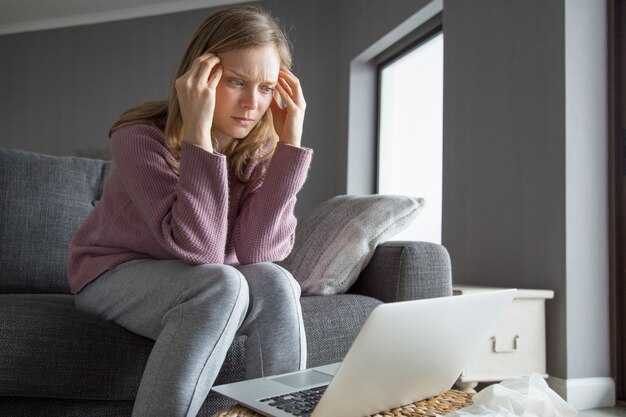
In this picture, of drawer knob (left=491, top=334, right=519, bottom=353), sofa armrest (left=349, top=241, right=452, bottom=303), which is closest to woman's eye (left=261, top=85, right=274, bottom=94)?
sofa armrest (left=349, top=241, right=452, bottom=303)

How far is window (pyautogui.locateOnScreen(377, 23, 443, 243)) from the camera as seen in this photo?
3.13 m

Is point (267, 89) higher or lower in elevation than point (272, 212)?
higher

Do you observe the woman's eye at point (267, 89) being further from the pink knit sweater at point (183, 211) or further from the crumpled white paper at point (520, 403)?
the crumpled white paper at point (520, 403)

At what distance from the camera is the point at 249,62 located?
1.18 metres

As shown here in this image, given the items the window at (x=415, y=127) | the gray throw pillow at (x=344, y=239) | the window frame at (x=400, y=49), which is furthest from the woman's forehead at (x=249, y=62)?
the window frame at (x=400, y=49)

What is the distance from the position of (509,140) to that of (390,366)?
1.85 meters

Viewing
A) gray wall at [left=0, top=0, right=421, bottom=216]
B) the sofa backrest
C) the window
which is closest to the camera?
the sofa backrest

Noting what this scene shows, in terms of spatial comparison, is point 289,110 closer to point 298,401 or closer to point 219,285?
point 219,285

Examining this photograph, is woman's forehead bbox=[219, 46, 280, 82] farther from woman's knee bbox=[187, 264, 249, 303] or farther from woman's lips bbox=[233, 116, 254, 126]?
woman's knee bbox=[187, 264, 249, 303]

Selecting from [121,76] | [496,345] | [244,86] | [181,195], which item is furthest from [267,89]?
[121,76]

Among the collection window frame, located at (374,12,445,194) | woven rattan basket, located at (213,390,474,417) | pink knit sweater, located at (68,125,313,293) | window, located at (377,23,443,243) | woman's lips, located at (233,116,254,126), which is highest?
window frame, located at (374,12,445,194)

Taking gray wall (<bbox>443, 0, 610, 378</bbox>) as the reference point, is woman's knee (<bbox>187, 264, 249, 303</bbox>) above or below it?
below

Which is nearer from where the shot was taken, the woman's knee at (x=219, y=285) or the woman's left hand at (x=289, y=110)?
the woman's knee at (x=219, y=285)

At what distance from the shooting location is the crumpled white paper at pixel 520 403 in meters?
0.70
